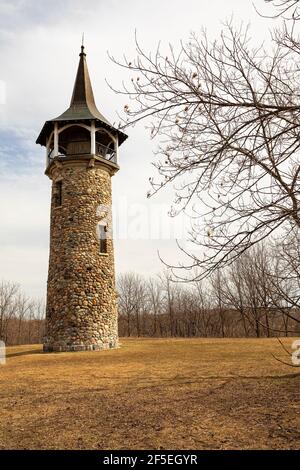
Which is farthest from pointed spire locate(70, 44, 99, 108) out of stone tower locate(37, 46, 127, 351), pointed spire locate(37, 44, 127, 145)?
stone tower locate(37, 46, 127, 351)

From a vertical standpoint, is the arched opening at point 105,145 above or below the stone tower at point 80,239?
above

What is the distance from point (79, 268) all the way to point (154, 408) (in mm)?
10799

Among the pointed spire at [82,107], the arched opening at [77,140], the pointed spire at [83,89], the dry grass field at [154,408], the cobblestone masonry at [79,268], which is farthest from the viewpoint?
the pointed spire at [83,89]

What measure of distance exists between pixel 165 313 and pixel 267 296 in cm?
5081

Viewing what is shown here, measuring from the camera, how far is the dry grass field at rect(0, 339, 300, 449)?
442cm

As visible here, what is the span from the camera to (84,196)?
16.9 metres

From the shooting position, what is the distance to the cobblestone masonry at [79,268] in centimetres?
1571

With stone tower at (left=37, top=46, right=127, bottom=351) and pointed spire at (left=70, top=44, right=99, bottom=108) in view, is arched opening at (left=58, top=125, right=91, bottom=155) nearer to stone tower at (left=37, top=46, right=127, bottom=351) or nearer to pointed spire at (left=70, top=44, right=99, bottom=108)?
stone tower at (left=37, top=46, right=127, bottom=351)

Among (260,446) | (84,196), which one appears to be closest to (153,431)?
(260,446)

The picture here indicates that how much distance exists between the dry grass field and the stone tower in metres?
5.66

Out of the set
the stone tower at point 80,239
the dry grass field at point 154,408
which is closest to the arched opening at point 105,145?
the stone tower at point 80,239

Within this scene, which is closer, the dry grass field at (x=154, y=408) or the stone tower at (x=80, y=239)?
the dry grass field at (x=154, y=408)

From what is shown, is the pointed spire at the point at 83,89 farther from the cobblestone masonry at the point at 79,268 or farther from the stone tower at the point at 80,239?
the cobblestone masonry at the point at 79,268

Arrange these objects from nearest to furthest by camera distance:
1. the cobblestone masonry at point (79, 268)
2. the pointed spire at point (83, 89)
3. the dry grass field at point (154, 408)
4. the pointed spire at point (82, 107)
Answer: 1. the dry grass field at point (154, 408)
2. the cobblestone masonry at point (79, 268)
3. the pointed spire at point (82, 107)
4. the pointed spire at point (83, 89)
